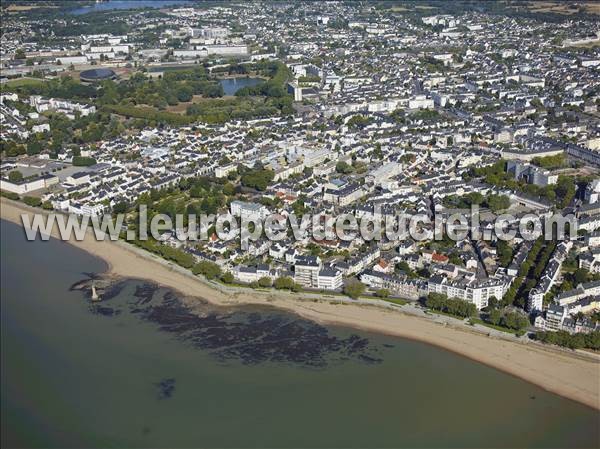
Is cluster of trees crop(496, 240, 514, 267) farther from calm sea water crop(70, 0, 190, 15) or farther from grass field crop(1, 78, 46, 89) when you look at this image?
calm sea water crop(70, 0, 190, 15)

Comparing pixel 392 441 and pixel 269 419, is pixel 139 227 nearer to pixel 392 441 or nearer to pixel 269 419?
pixel 269 419

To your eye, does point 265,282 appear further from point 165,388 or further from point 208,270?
point 165,388

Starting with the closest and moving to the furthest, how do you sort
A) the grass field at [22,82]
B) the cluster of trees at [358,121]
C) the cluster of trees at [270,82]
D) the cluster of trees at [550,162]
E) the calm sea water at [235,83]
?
the cluster of trees at [550,162] → the cluster of trees at [358,121] → the cluster of trees at [270,82] → the grass field at [22,82] → the calm sea water at [235,83]

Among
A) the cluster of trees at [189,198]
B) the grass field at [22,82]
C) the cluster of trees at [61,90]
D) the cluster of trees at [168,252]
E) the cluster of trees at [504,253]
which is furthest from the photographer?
the grass field at [22,82]

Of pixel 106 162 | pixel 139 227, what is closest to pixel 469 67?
pixel 106 162

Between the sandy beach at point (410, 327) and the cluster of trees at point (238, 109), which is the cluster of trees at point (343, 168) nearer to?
the sandy beach at point (410, 327)

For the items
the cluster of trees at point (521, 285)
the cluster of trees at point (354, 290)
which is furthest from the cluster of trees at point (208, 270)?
the cluster of trees at point (521, 285)
